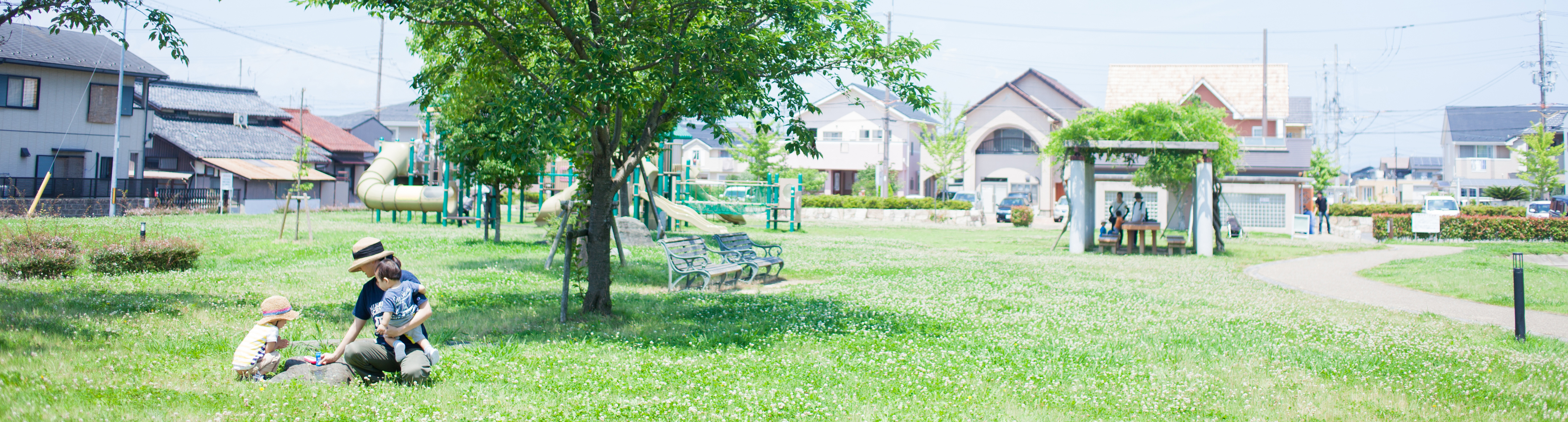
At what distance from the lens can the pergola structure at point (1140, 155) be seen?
1973 centimetres

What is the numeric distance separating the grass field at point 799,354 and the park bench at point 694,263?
0.48 meters

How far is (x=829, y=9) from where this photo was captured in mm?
9555

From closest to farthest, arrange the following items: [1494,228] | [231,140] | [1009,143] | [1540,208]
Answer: [1494,228] → [1540,208] → [231,140] → [1009,143]

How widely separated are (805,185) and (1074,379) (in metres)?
49.6

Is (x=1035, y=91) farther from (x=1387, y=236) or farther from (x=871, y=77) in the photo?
(x=871, y=77)

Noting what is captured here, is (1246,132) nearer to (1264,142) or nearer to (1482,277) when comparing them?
(1264,142)

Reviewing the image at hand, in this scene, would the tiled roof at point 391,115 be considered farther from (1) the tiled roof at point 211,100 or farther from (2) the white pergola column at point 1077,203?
(2) the white pergola column at point 1077,203

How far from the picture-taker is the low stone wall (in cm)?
3841

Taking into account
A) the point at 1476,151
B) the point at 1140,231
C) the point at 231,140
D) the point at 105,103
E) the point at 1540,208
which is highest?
the point at 1476,151

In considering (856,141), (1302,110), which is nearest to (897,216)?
(856,141)

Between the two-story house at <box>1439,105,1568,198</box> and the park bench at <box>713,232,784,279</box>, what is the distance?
207ft

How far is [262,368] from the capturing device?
5.75 m

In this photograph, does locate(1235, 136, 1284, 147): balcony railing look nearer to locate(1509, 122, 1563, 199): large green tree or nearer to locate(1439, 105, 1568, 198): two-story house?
locate(1509, 122, 1563, 199): large green tree

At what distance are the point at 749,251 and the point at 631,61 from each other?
19.0ft
